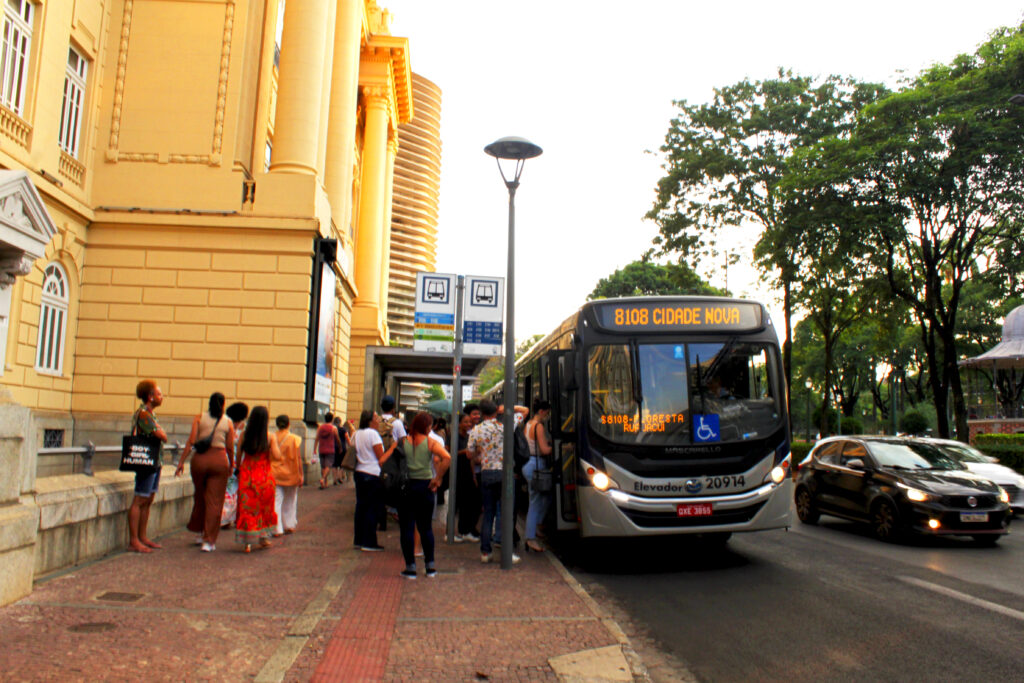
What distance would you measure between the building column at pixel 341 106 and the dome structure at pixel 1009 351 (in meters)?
24.0

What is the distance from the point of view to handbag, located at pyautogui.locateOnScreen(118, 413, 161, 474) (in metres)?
8.61

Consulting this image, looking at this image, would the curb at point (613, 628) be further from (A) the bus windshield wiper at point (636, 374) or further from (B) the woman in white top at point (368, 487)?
(B) the woman in white top at point (368, 487)

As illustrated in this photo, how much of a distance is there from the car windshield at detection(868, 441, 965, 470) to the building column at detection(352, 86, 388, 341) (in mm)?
24111

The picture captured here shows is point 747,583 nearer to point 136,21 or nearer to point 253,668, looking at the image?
point 253,668

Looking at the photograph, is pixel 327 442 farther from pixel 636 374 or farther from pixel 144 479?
pixel 636 374

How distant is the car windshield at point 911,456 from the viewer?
504 inches

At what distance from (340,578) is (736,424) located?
471cm

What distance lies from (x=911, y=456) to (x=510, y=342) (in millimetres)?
7449

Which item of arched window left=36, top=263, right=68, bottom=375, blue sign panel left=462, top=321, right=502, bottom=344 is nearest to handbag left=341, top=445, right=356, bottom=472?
blue sign panel left=462, top=321, right=502, bottom=344

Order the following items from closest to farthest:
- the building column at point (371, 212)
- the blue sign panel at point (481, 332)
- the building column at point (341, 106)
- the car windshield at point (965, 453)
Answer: the blue sign panel at point (481, 332), the car windshield at point (965, 453), the building column at point (341, 106), the building column at point (371, 212)

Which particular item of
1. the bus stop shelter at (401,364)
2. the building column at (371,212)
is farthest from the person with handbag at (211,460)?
the building column at (371,212)

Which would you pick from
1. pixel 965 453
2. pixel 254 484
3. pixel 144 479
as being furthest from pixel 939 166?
pixel 144 479

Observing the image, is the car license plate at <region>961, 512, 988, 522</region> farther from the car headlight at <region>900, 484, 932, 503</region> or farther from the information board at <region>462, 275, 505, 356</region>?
the information board at <region>462, 275, 505, 356</region>

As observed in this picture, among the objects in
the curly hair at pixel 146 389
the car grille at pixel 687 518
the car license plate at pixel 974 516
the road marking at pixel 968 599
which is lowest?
the road marking at pixel 968 599
